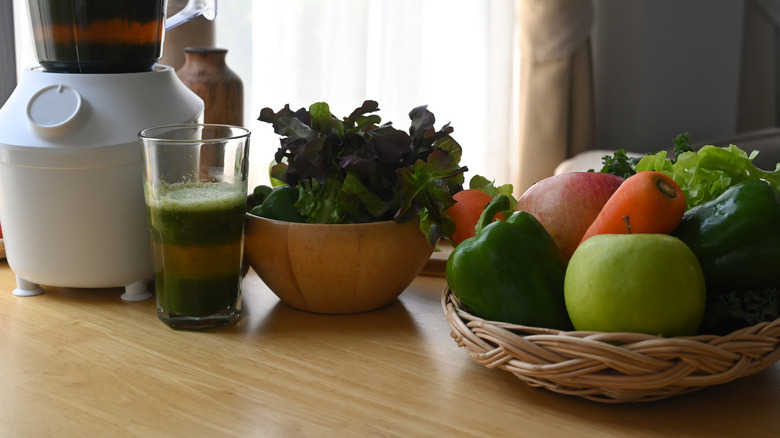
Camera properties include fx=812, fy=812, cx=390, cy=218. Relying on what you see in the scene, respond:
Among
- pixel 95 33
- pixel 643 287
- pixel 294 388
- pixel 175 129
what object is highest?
pixel 95 33

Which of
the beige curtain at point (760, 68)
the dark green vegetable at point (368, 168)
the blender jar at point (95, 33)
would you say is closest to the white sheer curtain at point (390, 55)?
the beige curtain at point (760, 68)

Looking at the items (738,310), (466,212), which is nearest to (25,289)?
(466,212)

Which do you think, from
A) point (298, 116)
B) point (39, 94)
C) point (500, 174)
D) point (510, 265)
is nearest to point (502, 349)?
point (510, 265)

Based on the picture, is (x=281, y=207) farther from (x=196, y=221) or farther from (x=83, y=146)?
(x=83, y=146)

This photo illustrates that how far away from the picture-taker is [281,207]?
916mm

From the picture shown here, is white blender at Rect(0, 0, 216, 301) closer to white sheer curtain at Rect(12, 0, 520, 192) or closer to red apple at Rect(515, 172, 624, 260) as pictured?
red apple at Rect(515, 172, 624, 260)

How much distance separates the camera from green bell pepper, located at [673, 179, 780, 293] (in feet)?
2.36

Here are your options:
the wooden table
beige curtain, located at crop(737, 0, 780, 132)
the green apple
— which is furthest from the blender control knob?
beige curtain, located at crop(737, 0, 780, 132)

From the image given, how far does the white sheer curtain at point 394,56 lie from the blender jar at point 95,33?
1.91m

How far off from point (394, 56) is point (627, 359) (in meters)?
2.35

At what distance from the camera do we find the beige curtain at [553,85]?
2711mm

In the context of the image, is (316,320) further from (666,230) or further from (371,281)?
(666,230)

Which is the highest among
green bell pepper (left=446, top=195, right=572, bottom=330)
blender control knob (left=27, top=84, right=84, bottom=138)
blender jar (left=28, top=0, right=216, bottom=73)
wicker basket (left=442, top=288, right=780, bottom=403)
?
blender jar (left=28, top=0, right=216, bottom=73)

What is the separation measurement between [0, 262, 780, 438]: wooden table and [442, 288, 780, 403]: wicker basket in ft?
0.10
